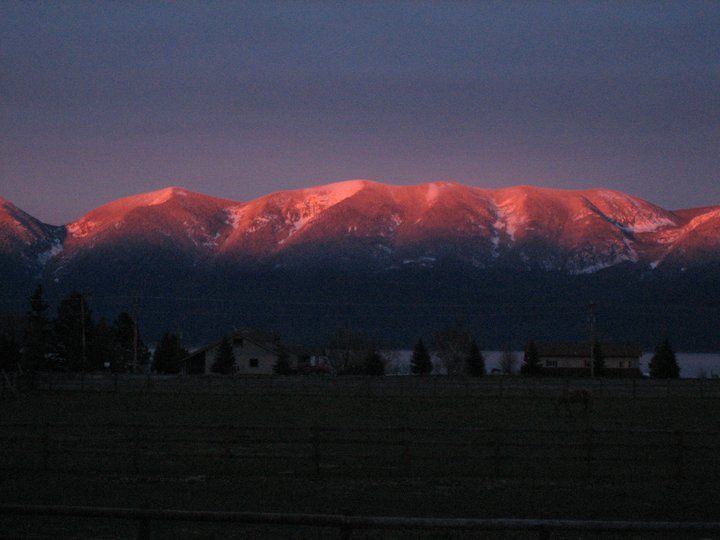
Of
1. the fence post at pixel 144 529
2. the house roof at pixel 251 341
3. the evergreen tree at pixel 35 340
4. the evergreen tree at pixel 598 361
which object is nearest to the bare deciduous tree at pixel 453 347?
the evergreen tree at pixel 598 361

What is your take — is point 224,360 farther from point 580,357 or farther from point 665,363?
point 665,363

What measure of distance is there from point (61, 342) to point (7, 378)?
25145 mm

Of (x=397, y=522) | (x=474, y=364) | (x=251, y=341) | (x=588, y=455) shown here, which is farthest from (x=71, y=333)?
(x=397, y=522)

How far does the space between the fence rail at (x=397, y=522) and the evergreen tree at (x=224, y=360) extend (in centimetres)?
8738

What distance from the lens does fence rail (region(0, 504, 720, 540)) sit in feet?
28.5

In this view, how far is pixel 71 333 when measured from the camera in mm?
80250

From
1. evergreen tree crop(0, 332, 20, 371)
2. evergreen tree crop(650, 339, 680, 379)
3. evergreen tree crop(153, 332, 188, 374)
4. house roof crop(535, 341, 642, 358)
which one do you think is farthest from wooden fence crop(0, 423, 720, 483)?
house roof crop(535, 341, 642, 358)

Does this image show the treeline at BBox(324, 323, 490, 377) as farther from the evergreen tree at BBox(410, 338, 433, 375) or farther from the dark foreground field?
the dark foreground field

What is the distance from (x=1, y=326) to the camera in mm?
122125

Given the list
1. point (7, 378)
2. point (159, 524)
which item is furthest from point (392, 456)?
point (7, 378)

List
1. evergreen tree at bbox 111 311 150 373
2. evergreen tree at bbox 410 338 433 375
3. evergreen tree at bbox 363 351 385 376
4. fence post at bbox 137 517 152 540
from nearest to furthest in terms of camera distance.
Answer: fence post at bbox 137 517 152 540 → evergreen tree at bbox 363 351 385 376 → evergreen tree at bbox 111 311 150 373 → evergreen tree at bbox 410 338 433 375

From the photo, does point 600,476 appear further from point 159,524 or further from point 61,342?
point 61,342

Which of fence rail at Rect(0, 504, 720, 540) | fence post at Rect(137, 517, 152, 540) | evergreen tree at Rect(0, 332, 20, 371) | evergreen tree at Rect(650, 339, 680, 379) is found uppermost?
evergreen tree at Rect(0, 332, 20, 371)

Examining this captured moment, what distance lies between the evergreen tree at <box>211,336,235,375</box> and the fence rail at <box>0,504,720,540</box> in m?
87.4
